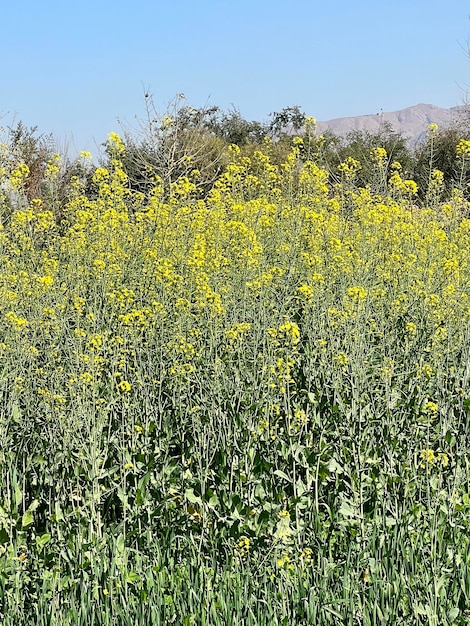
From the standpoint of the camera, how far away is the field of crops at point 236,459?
10.2 ft

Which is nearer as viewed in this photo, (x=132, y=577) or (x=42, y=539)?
(x=132, y=577)

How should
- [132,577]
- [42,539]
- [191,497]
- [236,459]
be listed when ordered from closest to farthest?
[132,577] < [42,539] < [191,497] < [236,459]

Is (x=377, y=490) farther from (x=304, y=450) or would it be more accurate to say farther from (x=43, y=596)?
(x=43, y=596)

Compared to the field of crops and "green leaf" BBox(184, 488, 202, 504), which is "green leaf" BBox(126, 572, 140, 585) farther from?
"green leaf" BBox(184, 488, 202, 504)

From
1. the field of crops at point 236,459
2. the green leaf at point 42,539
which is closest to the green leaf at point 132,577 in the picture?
the field of crops at point 236,459

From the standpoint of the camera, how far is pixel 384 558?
3.31 m

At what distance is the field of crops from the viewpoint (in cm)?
312

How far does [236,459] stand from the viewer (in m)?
4.14

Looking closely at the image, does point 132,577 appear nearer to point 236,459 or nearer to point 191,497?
point 191,497

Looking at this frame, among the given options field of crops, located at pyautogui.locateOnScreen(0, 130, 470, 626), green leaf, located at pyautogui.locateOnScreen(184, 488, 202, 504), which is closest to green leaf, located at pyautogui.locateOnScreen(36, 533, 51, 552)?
field of crops, located at pyautogui.locateOnScreen(0, 130, 470, 626)

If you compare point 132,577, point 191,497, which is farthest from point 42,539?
point 191,497

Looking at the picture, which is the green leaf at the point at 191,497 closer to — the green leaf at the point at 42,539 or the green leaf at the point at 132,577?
the green leaf at the point at 132,577

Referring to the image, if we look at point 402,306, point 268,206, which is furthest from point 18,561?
point 268,206

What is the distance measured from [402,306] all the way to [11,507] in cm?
289
